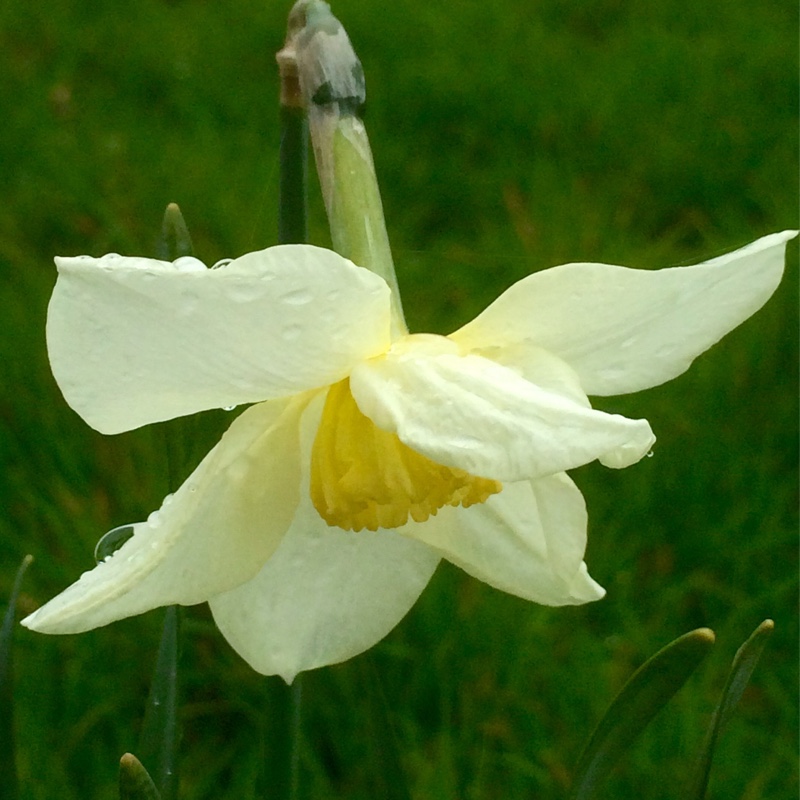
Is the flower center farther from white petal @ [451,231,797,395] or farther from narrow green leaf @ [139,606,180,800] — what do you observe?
narrow green leaf @ [139,606,180,800]

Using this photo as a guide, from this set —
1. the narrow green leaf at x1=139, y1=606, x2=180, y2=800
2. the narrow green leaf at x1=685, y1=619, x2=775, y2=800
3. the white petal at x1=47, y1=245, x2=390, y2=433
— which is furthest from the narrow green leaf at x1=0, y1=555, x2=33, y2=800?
the narrow green leaf at x1=685, y1=619, x2=775, y2=800

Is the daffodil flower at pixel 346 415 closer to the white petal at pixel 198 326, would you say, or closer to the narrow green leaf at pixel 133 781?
the white petal at pixel 198 326

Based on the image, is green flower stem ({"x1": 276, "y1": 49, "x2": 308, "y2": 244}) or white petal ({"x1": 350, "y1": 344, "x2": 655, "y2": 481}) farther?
green flower stem ({"x1": 276, "y1": 49, "x2": 308, "y2": 244})

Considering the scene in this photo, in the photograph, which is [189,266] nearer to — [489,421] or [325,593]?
[489,421]

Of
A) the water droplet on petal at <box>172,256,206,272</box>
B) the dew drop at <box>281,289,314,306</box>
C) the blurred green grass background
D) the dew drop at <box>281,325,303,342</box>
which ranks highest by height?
the water droplet on petal at <box>172,256,206,272</box>

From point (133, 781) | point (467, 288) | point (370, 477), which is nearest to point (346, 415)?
point (370, 477)

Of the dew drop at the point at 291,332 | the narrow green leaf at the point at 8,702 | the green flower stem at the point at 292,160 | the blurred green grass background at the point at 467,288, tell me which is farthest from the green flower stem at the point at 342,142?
the narrow green leaf at the point at 8,702
